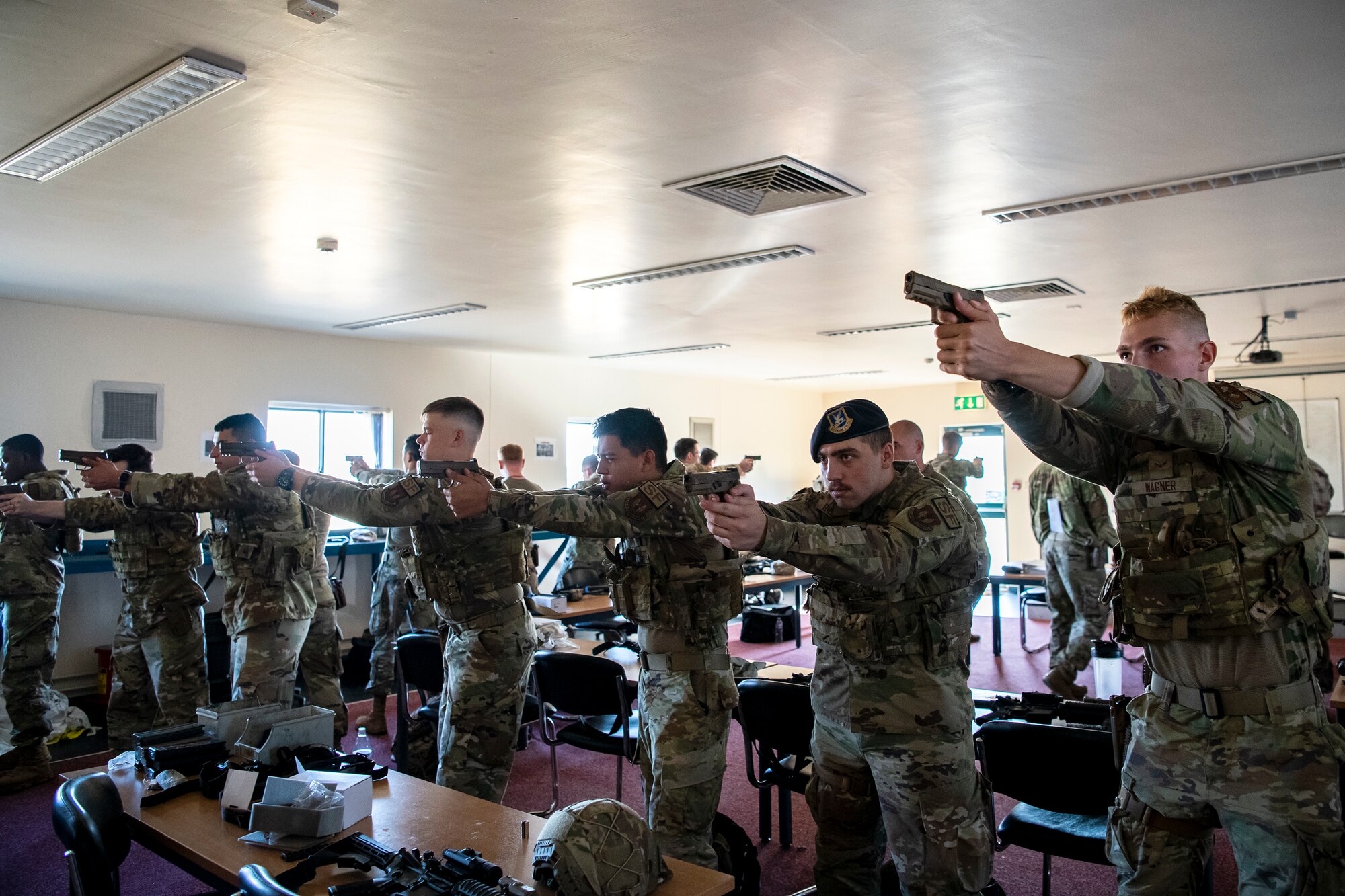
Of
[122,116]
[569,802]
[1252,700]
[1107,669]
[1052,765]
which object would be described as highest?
[122,116]

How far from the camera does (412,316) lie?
812cm

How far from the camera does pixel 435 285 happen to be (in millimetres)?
6863

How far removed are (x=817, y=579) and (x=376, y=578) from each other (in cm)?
458

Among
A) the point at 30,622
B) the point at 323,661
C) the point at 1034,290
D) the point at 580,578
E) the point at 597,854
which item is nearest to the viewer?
the point at 597,854

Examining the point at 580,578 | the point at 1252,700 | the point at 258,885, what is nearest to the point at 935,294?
the point at 1252,700

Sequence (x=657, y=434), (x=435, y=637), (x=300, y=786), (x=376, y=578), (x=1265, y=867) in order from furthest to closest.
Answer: (x=376, y=578), (x=435, y=637), (x=657, y=434), (x=300, y=786), (x=1265, y=867)

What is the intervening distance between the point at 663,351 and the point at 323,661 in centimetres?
596

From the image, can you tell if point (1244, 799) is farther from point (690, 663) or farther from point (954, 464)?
point (954, 464)

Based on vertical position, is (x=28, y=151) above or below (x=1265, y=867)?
above

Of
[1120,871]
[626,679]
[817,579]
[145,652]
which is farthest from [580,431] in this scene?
[1120,871]

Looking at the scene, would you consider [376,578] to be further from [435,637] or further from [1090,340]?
[1090,340]

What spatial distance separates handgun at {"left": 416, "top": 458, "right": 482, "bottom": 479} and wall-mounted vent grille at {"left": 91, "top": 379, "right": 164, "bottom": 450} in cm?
591

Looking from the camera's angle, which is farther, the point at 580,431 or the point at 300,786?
the point at 580,431

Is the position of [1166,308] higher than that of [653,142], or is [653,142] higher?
[653,142]
